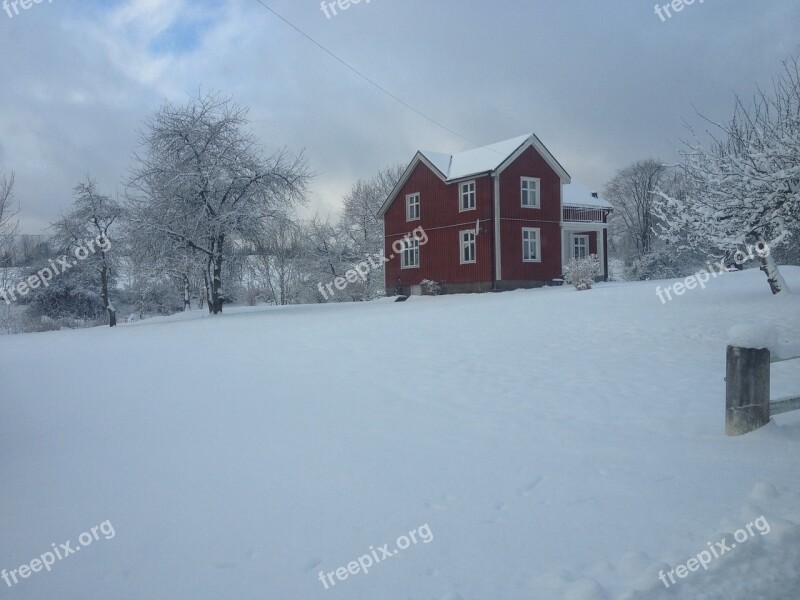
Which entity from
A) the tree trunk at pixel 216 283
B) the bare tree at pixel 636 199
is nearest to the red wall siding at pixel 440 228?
the tree trunk at pixel 216 283

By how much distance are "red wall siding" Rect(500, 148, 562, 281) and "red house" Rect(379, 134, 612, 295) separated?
51 mm

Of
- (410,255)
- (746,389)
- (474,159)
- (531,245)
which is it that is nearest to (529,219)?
(531,245)

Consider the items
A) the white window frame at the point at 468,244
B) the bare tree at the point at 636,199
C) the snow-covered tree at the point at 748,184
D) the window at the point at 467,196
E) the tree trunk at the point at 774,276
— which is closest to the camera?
the snow-covered tree at the point at 748,184

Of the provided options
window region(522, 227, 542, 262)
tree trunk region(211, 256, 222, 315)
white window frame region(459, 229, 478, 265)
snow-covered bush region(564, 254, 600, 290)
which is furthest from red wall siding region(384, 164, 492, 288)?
tree trunk region(211, 256, 222, 315)

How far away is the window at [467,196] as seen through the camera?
29731mm

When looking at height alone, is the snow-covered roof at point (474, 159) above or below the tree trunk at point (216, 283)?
above

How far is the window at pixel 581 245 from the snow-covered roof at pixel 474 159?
7.21 metres

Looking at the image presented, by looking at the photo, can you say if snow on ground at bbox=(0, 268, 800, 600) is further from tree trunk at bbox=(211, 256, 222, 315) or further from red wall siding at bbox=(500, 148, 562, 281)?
red wall siding at bbox=(500, 148, 562, 281)

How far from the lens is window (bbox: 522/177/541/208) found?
3002 cm

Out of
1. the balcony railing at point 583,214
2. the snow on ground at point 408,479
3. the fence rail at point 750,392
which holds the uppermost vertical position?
the balcony railing at point 583,214

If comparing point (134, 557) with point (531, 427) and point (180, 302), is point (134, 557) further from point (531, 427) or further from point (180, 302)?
point (180, 302)

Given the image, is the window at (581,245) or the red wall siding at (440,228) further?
the window at (581,245)

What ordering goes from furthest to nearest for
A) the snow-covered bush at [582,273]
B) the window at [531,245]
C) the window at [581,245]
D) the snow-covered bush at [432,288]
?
the window at [581,245], the snow-covered bush at [432,288], the window at [531,245], the snow-covered bush at [582,273]

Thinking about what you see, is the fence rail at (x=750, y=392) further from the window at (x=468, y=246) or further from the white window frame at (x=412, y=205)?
the white window frame at (x=412, y=205)
